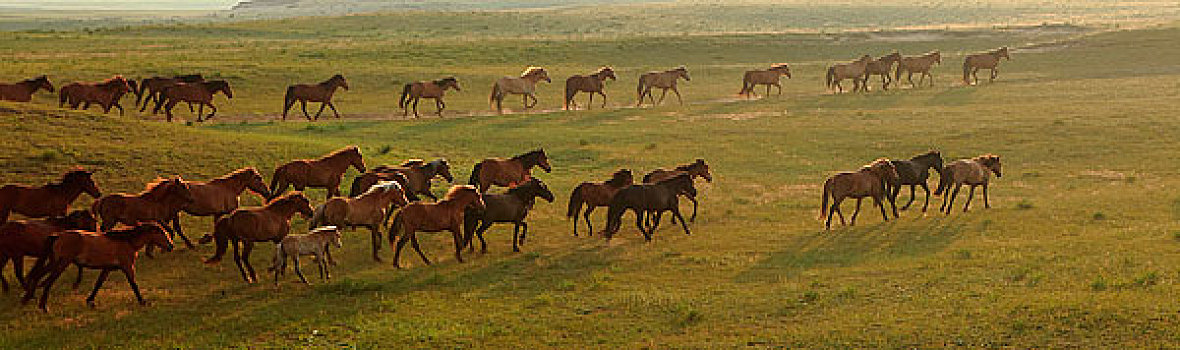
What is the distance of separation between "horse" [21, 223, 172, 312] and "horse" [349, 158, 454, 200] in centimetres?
514

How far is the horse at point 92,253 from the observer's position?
13.0 meters

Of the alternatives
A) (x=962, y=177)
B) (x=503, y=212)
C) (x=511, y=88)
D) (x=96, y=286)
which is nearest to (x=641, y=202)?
(x=503, y=212)

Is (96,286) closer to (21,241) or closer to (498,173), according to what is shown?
(21,241)

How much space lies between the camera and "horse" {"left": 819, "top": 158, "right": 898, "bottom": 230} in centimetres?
1911

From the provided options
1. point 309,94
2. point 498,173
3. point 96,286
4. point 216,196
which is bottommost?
point 96,286

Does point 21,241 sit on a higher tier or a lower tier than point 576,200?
higher

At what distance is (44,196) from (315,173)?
484 centimetres

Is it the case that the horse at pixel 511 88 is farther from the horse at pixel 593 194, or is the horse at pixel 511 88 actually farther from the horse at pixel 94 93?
the horse at pixel 593 194

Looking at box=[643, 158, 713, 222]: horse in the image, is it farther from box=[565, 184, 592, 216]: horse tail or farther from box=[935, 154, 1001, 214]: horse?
box=[935, 154, 1001, 214]: horse

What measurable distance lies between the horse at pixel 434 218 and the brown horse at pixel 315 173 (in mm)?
3477

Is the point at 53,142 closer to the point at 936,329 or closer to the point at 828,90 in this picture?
the point at 936,329

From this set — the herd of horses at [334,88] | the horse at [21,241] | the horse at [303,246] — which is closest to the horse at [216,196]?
the horse at [303,246]

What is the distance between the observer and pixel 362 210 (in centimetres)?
1627

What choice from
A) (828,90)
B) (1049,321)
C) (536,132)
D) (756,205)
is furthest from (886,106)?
(1049,321)
